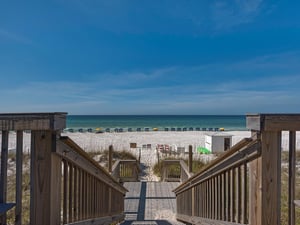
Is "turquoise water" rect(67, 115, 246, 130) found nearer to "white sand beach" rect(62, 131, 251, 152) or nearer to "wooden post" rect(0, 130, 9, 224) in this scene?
"white sand beach" rect(62, 131, 251, 152)

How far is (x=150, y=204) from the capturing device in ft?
22.1

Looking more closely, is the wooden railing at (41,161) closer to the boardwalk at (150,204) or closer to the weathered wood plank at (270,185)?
the weathered wood plank at (270,185)

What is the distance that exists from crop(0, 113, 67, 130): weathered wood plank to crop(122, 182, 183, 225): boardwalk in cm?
409

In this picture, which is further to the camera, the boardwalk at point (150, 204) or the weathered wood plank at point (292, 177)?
the boardwalk at point (150, 204)

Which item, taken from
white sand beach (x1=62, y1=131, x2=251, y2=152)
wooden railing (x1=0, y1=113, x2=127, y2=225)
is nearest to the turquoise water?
white sand beach (x1=62, y1=131, x2=251, y2=152)

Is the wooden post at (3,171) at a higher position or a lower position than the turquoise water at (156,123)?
lower

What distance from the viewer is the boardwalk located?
575 centimetres

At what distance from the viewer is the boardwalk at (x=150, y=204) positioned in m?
5.75

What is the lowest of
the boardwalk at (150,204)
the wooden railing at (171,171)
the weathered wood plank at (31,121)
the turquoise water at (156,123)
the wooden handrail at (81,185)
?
the boardwalk at (150,204)

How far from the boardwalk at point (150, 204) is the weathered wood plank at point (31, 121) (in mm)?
4085

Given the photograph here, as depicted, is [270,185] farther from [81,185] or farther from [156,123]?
[156,123]

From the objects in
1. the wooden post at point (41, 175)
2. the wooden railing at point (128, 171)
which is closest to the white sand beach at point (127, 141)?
the wooden railing at point (128, 171)

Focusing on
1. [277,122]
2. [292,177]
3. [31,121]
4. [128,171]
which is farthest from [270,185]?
[128,171]

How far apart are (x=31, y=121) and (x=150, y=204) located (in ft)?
18.9
